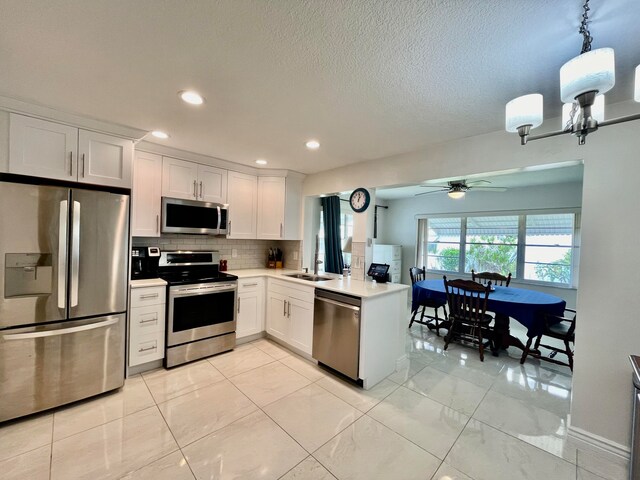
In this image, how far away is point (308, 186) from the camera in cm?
405

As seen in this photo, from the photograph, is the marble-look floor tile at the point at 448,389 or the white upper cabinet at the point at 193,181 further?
the white upper cabinet at the point at 193,181

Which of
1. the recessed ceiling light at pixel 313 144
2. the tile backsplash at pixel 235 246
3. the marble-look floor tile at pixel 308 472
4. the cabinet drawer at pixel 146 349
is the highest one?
the recessed ceiling light at pixel 313 144

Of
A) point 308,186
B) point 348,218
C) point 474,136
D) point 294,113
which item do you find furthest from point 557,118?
point 348,218

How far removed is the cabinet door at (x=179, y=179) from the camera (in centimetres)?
303

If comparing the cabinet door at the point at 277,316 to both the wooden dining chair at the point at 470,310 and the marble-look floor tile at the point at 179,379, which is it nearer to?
the marble-look floor tile at the point at 179,379

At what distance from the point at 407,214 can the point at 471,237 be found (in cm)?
150

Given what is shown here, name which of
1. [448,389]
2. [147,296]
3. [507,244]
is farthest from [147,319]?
[507,244]

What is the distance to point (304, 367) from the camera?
2885 mm

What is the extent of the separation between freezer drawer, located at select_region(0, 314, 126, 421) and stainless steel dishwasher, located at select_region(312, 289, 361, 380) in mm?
1841

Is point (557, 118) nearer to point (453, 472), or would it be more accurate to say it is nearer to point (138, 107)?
point (453, 472)

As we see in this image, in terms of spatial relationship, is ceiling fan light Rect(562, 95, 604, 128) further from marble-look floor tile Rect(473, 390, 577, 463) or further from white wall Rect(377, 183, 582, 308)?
white wall Rect(377, 183, 582, 308)

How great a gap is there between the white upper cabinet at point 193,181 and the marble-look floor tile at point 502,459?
3.46 meters

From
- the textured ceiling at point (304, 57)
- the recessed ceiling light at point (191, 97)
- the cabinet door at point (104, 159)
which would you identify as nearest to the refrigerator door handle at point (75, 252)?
the cabinet door at point (104, 159)

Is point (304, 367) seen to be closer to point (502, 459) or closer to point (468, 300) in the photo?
point (502, 459)
